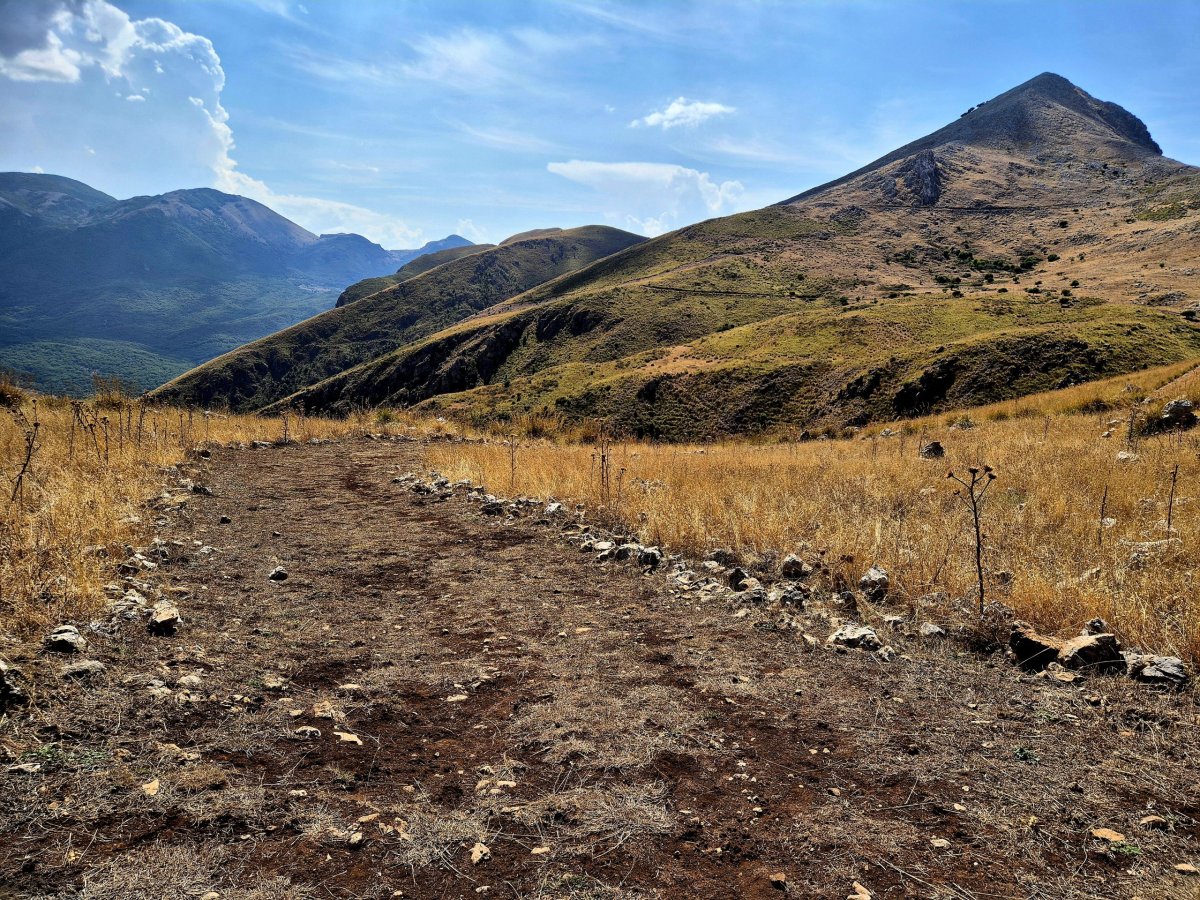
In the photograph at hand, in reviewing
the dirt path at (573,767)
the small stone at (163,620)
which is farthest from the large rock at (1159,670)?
the small stone at (163,620)

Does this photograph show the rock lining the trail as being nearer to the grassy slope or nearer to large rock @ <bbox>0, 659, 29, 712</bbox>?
large rock @ <bbox>0, 659, 29, 712</bbox>

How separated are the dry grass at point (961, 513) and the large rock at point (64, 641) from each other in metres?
5.42

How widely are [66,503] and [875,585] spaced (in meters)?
8.12

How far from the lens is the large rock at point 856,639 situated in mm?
4457

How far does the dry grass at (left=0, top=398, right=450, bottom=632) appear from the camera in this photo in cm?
405

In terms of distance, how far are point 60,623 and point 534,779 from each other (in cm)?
334

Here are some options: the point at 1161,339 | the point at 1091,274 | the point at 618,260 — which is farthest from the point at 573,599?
the point at 618,260

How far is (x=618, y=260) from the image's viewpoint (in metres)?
148

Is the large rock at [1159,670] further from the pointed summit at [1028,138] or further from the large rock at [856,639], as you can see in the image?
the pointed summit at [1028,138]

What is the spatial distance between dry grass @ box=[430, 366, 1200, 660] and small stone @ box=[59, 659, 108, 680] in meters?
5.35

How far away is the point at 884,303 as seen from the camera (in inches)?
2530

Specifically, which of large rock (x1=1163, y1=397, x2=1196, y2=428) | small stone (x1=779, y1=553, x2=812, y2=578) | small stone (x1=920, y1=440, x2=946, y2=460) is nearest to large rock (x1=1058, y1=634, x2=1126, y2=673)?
small stone (x1=779, y1=553, x2=812, y2=578)

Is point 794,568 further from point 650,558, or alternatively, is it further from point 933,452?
point 933,452

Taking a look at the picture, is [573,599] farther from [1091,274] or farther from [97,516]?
[1091,274]
